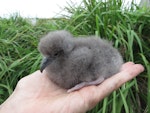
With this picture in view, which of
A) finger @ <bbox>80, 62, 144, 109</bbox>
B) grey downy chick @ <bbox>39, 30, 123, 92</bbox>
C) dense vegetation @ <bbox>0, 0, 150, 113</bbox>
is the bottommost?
dense vegetation @ <bbox>0, 0, 150, 113</bbox>

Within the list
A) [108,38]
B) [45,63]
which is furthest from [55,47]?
[108,38]

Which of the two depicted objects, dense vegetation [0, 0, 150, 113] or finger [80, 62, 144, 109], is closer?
finger [80, 62, 144, 109]

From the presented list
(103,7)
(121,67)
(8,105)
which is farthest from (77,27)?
(8,105)

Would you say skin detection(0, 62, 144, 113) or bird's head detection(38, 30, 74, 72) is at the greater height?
bird's head detection(38, 30, 74, 72)

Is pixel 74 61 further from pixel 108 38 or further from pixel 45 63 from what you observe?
pixel 108 38

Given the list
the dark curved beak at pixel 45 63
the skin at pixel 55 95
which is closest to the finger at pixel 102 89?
the skin at pixel 55 95

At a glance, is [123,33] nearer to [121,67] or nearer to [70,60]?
[121,67]

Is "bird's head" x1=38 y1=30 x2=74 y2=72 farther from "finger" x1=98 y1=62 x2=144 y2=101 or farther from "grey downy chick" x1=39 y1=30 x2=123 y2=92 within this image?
"finger" x1=98 y1=62 x2=144 y2=101

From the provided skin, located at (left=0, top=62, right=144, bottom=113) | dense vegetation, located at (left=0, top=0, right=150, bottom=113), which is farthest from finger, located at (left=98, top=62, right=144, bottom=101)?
dense vegetation, located at (left=0, top=0, right=150, bottom=113)
